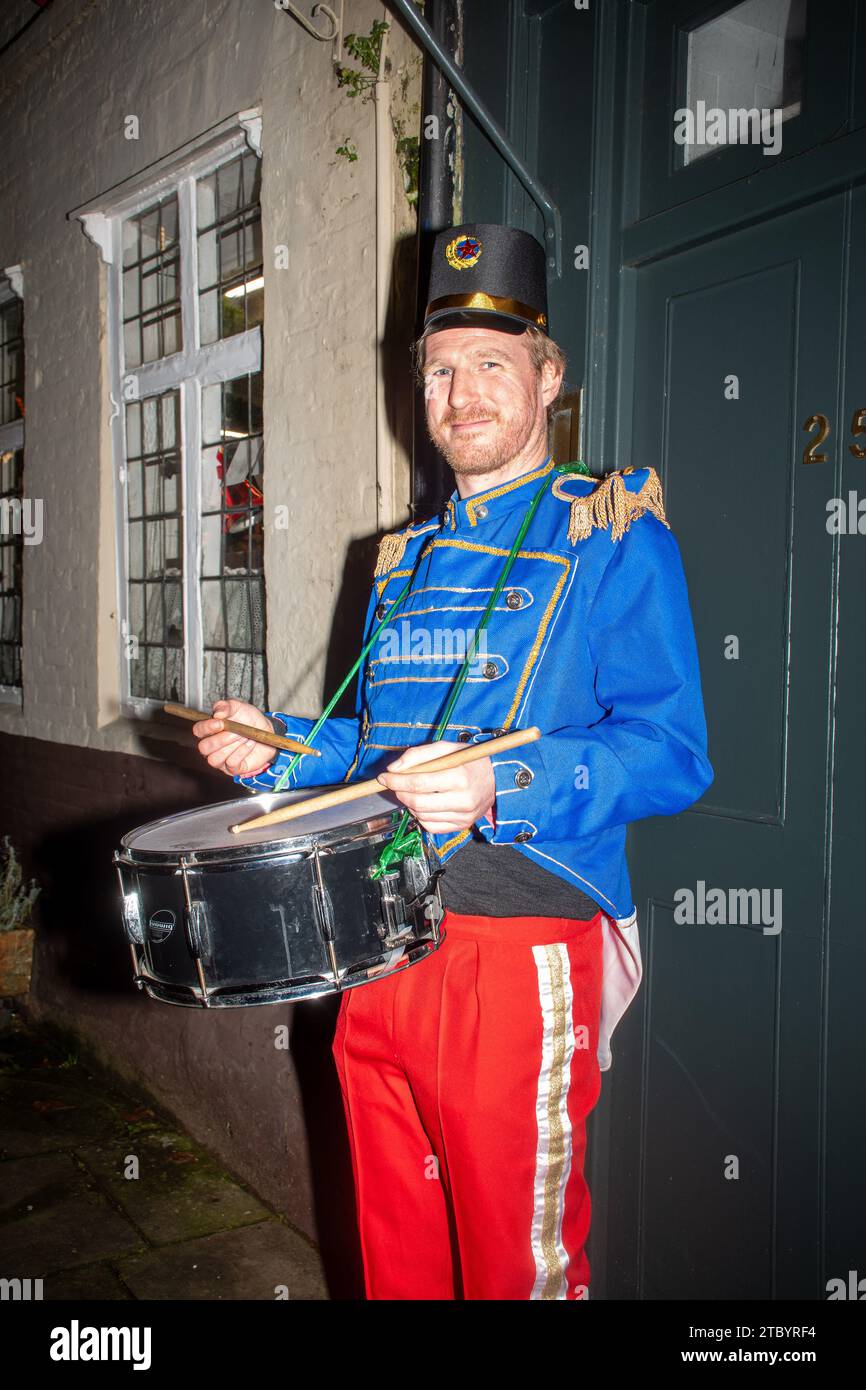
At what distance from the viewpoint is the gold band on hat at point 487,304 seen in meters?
2.06

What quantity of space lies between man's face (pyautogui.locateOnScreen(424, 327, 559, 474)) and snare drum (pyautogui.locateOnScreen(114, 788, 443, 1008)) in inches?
31.5

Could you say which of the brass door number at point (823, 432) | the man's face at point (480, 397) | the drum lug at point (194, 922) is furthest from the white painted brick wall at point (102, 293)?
the drum lug at point (194, 922)

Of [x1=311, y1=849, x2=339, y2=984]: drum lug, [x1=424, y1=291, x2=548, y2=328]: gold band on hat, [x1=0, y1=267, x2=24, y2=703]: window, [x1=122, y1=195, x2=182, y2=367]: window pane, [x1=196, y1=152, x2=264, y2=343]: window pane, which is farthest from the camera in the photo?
[x1=0, y1=267, x2=24, y2=703]: window

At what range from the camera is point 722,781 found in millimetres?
2213

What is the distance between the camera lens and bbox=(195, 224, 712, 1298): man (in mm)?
1710

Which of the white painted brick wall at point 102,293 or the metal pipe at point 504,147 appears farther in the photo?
the white painted brick wall at point 102,293

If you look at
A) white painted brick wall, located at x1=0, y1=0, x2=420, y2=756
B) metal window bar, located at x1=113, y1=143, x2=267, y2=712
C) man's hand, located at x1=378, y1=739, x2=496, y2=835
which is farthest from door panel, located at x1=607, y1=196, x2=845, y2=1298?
metal window bar, located at x1=113, y1=143, x2=267, y2=712

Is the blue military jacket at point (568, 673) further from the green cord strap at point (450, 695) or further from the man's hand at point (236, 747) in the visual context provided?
the man's hand at point (236, 747)

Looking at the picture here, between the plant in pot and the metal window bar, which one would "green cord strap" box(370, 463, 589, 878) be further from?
the plant in pot

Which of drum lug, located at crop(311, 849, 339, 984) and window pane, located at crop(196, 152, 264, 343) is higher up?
window pane, located at crop(196, 152, 264, 343)

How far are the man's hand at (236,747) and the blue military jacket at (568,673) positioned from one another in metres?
0.22

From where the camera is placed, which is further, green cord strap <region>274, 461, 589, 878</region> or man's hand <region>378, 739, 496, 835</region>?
green cord strap <region>274, 461, 589, 878</region>

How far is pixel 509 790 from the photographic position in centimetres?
162

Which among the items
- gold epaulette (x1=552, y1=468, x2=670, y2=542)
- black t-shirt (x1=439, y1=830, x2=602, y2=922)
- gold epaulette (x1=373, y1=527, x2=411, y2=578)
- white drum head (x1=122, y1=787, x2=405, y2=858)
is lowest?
black t-shirt (x1=439, y1=830, x2=602, y2=922)
